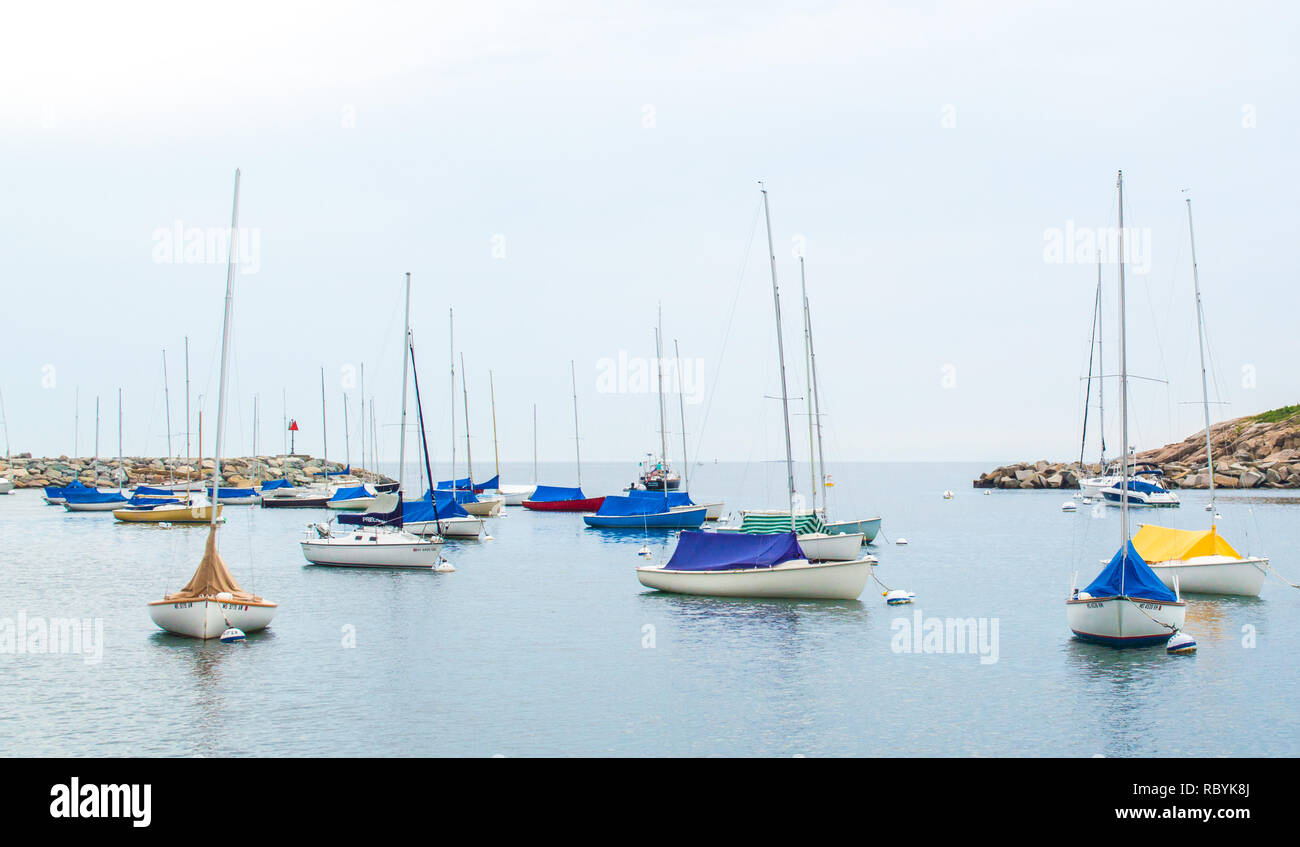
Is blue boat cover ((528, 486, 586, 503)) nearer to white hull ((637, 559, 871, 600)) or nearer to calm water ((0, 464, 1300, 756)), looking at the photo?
calm water ((0, 464, 1300, 756))

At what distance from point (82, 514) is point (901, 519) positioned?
7694 cm

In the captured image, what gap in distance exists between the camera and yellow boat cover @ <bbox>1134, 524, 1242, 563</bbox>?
126 ft

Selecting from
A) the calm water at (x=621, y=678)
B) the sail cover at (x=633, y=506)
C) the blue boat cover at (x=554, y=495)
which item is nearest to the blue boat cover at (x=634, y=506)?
the sail cover at (x=633, y=506)

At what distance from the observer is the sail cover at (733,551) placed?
1491 inches

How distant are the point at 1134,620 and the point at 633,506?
168 ft

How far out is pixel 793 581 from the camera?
37281 millimetres

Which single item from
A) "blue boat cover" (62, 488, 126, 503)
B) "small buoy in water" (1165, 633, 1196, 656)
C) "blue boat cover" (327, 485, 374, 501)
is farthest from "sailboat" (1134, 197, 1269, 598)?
"blue boat cover" (62, 488, 126, 503)

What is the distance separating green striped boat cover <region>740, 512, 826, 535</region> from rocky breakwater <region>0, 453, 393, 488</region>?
108 metres

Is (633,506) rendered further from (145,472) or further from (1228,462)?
(145,472)

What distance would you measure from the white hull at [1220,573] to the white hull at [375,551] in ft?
106

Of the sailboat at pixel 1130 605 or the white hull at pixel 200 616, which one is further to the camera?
the white hull at pixel 200 616

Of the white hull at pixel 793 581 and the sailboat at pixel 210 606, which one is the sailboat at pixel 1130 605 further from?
the sailboat at pixel 210 606
